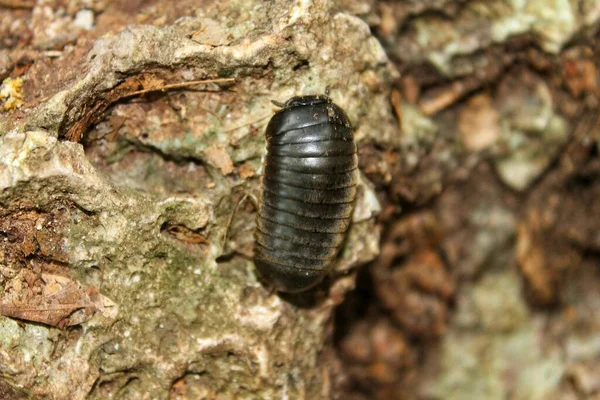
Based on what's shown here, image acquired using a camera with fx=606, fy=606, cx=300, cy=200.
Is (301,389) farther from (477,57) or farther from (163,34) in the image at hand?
(477,57)

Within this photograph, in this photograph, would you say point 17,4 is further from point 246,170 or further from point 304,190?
point 304,190

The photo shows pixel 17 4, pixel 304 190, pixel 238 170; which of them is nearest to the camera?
pixel 304 190

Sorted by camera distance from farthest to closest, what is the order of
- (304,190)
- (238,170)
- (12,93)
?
(238,170) → (12,93) → (304,190)

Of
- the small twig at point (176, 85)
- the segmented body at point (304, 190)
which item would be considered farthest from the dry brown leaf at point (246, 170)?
the small twig at point (176, 85)

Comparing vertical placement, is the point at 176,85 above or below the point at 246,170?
above

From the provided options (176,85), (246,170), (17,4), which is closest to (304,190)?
(246,170)

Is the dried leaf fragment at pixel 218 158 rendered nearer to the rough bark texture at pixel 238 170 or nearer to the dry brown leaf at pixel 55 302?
the rough bark texture at pixel 238 170

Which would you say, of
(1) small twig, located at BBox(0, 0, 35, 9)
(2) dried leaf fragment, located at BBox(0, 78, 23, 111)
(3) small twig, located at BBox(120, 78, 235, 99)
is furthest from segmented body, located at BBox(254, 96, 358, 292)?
(1) small twig, located at BBox(0, 0, 35, 9)
